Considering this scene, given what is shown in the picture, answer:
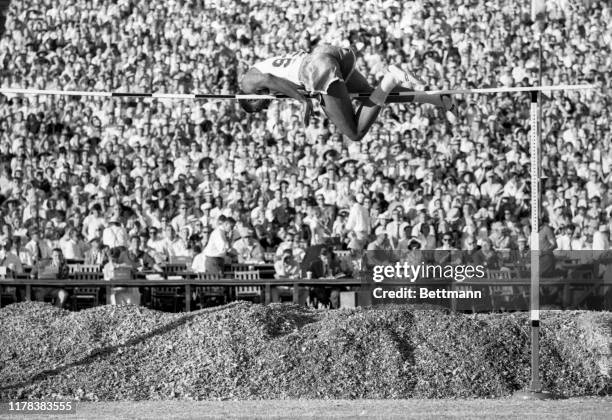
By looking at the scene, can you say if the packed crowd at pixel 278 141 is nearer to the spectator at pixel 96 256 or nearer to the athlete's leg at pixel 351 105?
the spectator at pixel 96 256

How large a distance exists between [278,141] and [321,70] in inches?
394

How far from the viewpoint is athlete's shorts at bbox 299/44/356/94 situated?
10.7 meters

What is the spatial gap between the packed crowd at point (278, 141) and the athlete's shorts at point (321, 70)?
251 inches

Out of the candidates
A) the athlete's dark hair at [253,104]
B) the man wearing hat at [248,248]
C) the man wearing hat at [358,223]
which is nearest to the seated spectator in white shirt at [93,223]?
the man wearing hat at [248,248]

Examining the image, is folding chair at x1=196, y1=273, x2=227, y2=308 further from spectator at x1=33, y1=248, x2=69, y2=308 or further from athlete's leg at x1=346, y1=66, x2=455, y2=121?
athlete's leg at x1=346, y1=66, x2=455, y2=121

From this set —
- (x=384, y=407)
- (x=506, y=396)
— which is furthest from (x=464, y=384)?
(x=384, y=407)

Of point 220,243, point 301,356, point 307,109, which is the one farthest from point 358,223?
point 307,109

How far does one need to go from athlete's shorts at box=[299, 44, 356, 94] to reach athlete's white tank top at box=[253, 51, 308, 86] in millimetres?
86

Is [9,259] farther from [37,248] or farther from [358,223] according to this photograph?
[358,223]

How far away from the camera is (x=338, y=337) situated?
451 inches

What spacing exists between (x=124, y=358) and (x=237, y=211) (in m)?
7.28

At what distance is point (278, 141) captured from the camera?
20.6 meters

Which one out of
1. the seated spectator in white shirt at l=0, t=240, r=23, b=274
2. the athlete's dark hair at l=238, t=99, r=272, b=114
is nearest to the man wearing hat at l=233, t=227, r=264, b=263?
the seated spectator in white shirt at l=0, t=240, r=23, b=274

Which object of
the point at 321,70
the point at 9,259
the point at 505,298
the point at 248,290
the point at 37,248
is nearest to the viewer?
the point at 321,70
